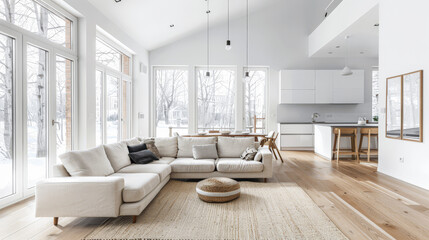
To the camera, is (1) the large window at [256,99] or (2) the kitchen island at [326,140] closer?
(2) the kitchen island at [326,140]

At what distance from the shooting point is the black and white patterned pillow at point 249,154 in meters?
4.37

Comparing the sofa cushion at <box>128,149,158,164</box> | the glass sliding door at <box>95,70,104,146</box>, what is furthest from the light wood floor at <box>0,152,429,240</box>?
the glass sliding door at <box>95,70,104,146</box>

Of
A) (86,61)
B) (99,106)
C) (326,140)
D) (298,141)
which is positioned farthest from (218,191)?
(298,141)

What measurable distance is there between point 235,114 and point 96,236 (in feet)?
20.8

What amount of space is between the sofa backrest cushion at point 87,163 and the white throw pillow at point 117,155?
5.4 inches

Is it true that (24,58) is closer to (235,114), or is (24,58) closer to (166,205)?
(166,205)

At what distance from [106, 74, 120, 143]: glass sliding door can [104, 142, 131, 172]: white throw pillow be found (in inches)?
80.9

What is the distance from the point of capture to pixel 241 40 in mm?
8203

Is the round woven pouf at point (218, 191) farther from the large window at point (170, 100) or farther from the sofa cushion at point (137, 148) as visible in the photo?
the large window at point (170, 100)

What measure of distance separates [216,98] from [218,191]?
539 centimetres

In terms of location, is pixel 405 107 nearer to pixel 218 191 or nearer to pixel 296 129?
pixel 218 191

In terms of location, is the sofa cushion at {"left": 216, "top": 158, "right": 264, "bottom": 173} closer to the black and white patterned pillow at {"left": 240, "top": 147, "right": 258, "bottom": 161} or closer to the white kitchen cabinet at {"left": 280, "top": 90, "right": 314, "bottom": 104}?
the black and white patterned pillow at {"left": 240, "top": 147, "right": 258, "bottom": 161}

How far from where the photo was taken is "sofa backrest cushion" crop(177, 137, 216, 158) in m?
4.76

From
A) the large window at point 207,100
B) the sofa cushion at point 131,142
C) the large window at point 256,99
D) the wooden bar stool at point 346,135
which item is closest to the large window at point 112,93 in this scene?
the sofa cushion at point 131,142
